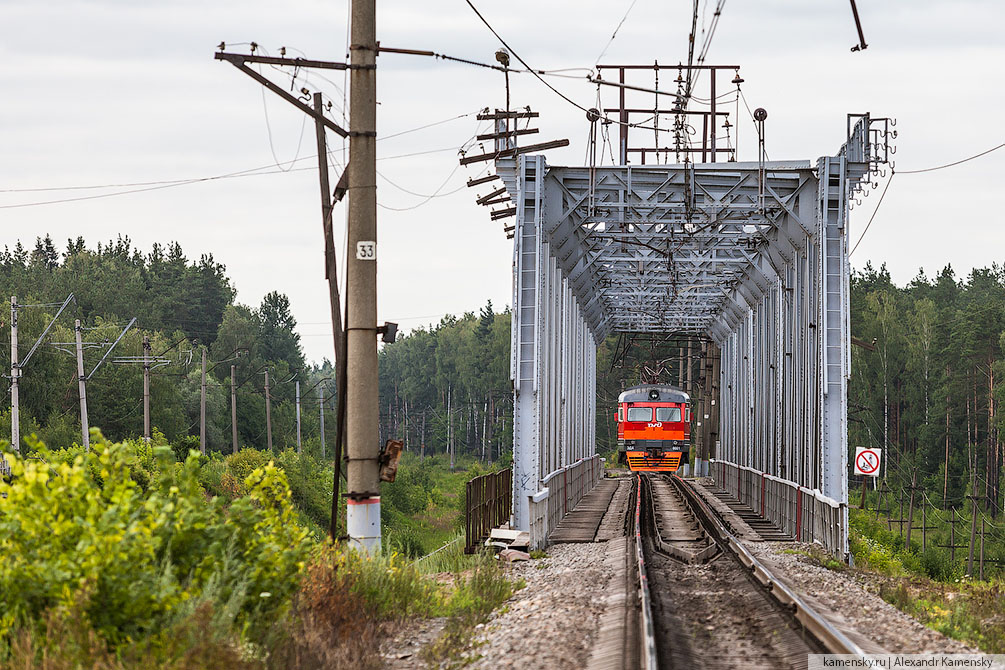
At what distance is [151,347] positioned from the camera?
8125cm

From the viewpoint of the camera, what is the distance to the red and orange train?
40969 mm

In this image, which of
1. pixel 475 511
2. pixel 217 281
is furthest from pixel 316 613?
pixel 217 281

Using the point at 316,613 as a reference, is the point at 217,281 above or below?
above

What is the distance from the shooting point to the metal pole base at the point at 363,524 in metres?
12.5

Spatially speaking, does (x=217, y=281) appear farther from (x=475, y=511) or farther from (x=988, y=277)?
(x=475, y=511)

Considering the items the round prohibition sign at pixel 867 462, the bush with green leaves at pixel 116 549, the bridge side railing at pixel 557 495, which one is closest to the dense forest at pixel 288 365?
the bridge side railing at pixel 557 495

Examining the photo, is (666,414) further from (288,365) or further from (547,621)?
(288,365)

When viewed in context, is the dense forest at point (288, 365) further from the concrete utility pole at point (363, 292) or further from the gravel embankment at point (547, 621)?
the concrete utility pole at point (363, 292)

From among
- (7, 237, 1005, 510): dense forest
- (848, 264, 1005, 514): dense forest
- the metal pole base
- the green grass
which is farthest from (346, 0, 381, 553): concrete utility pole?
(848, 264, 1005, 514): dense forest

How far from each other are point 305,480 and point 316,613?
4270 centimetres

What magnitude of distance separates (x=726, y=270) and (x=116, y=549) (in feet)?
87.3

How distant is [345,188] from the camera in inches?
566

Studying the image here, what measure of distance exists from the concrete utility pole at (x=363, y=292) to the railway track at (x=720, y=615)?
3.29 metres

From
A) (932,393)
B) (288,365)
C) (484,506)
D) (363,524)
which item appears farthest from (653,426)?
(288,365)
